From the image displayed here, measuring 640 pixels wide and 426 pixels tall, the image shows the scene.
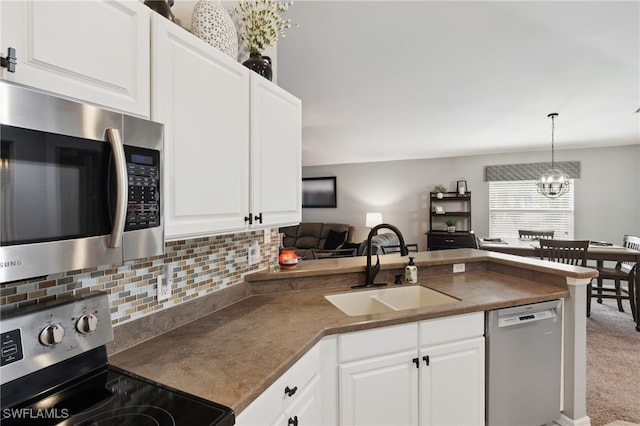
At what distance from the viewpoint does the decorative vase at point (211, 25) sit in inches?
50.8

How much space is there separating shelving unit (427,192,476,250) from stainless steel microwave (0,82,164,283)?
5958mm

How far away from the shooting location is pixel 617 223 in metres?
5.45

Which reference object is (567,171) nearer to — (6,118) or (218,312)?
(218,312)

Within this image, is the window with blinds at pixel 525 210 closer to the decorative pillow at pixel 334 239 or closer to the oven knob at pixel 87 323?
the decorative pillow at pixel 334 239

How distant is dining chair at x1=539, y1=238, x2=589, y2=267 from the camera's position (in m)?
3.69

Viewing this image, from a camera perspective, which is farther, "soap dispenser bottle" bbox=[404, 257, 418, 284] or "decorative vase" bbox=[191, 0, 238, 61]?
"soap dispenser bottle" bbox=[404, 257, 418, 284]

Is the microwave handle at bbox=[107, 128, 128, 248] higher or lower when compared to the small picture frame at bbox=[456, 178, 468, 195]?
lower

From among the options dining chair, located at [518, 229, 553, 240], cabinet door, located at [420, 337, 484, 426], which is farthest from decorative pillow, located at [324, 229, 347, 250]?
cabinet door, located at [420, 337, 484, 426]

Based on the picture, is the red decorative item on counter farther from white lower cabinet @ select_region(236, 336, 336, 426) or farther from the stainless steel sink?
white lower cabinet @ select_region(236, 336, 336, 426)

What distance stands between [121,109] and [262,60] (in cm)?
83

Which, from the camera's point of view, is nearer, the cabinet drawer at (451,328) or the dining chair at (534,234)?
the cabinet drawer at (451,328)

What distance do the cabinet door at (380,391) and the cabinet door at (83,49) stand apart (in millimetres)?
1362

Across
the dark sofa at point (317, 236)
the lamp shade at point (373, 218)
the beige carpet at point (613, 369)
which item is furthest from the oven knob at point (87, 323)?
the lamp shade at point (373, 218)

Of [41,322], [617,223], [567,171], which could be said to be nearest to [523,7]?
[41,322]
